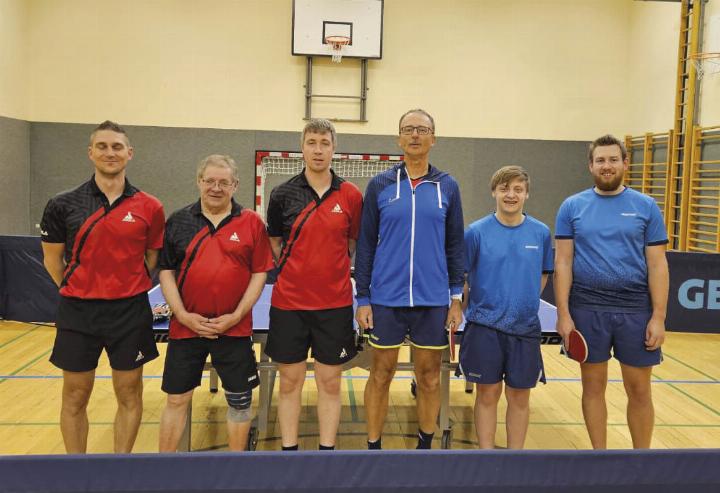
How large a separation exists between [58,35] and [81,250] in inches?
333

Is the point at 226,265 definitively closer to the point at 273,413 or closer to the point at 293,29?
the point at 273,413

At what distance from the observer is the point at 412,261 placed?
300 centimetres

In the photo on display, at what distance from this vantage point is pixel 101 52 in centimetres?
977

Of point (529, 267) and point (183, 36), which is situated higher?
point (183, 36)

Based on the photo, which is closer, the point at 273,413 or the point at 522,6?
the point at 273,413

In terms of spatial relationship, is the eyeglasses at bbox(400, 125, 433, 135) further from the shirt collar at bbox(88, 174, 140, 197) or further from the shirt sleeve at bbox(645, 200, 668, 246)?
the shirt collar at bbox(88, 174, 140, 197)

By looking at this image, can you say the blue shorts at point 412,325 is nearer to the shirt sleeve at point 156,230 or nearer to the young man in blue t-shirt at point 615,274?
the young man in blue t-shirt at point 615,274

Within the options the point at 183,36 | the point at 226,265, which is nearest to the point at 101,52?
the point at 183,36

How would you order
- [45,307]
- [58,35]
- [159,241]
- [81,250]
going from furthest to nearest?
[58,35], [45,307], [159,241], [81,250]

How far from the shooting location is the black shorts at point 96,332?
281 cm

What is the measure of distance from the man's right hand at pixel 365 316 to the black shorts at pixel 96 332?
105cm

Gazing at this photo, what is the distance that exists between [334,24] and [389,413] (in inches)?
282

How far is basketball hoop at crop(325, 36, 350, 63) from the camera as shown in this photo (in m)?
9.74

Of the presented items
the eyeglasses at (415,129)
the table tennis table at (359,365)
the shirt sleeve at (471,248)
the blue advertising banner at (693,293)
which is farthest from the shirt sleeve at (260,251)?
the blue advertising banner at (693,293)
